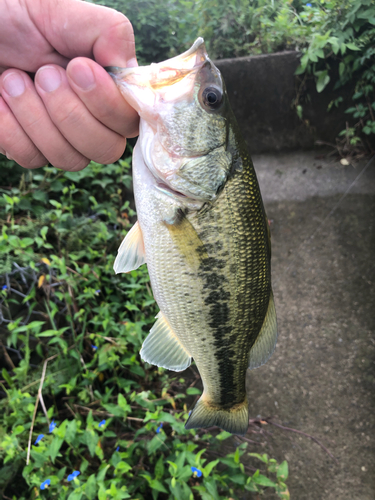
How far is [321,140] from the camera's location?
3.85 metres

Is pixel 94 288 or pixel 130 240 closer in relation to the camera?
pixel 130 240

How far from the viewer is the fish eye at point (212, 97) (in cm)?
108

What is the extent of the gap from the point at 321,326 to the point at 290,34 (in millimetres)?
3276

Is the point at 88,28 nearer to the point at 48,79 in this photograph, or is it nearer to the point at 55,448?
the point at 48,79

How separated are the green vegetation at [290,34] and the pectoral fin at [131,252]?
317 centimetres

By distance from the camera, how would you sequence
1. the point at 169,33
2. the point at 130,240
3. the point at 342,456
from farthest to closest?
the point at 169,33, the point at 342,456, the point at 130,240

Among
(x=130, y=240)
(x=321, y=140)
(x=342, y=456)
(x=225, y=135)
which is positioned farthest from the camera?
(x=321, y=140)

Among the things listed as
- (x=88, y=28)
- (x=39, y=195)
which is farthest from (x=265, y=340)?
(x=39, y=195)

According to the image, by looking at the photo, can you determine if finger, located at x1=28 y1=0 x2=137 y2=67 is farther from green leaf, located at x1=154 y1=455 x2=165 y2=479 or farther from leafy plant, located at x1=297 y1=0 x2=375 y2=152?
leafy plant, located at x1=297 y1=0 x2=375 y2=152

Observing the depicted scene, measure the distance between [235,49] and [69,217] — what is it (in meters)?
3.08

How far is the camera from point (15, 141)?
49.5 inches

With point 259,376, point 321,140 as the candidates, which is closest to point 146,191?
point 259,376

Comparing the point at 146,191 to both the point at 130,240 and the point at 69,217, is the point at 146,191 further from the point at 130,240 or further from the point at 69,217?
the point at 69,217

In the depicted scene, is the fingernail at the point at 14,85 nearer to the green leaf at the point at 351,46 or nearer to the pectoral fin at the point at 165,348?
the pectoral fin at the point at 165,348
